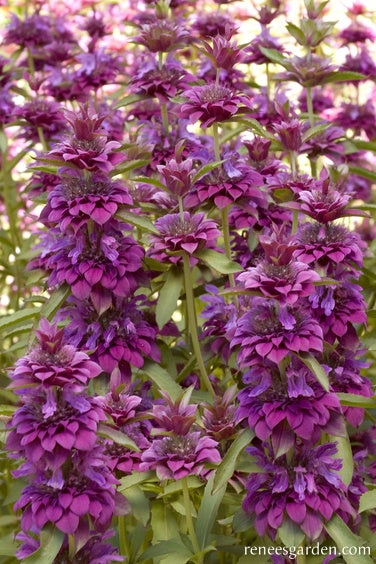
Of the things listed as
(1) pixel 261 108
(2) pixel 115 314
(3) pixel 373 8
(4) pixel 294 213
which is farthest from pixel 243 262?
(3) pixel 373 8

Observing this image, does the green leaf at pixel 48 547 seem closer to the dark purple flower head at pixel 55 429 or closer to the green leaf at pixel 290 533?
the dark purple flower head at pixel 55 429

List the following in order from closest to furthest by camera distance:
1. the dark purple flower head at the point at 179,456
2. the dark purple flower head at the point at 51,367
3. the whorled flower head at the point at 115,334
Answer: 1. the dark purple flower head at the point at 51,367
2. the dark purple flower head at the point at 179,456
3. the whorled flower head at the point at 115,334

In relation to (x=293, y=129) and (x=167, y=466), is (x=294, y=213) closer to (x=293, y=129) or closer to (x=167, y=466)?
(x=293, y=129)

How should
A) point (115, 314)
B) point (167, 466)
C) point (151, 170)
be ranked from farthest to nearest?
1. point (151, 170)
2. point (115, 314)
3. point (167, 466)

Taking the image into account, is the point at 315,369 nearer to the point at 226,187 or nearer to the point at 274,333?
the point at 274,333

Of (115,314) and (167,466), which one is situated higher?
(115,314)

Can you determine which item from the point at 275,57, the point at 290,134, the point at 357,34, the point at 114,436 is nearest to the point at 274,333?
the point at 114,436

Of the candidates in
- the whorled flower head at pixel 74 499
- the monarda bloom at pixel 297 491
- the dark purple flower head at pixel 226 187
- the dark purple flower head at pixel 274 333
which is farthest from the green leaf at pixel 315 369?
the dark purple flower head at pixel 226 187

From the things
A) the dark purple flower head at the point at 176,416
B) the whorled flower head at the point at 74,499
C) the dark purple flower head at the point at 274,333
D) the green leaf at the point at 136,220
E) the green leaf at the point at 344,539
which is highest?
the green leaf at the point at 136,220
